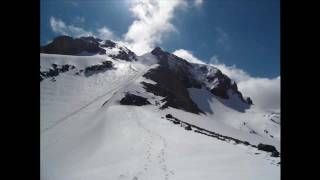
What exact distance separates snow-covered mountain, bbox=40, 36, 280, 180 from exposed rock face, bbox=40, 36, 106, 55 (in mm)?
381

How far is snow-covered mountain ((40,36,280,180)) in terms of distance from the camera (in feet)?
72.8

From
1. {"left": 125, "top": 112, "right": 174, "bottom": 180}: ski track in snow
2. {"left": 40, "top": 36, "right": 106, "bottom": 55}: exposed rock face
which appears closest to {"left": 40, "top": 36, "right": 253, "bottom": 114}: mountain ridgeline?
{"left": 40, "top": 36, "right": 106, "bottom": 55}: exposed rock face

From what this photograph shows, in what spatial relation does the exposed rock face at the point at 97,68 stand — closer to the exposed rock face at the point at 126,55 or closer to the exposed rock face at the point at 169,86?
the exposed rock face at the point at 169,86

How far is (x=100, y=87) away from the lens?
84.7m

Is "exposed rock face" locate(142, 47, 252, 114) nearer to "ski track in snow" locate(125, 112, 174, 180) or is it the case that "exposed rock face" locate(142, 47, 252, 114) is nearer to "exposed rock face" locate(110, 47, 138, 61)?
"exposed rock face" locate(110, 47, 138, 61)

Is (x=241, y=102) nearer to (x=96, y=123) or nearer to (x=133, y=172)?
(x=96, y=123)

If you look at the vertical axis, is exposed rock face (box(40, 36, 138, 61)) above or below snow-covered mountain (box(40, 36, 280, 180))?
above

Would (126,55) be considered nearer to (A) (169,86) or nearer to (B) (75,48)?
(B) (75,48)

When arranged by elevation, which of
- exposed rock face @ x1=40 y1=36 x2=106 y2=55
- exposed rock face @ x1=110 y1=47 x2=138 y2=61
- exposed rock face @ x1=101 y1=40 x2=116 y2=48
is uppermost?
exposed rock face @ x1=101 y1=40 x2=116 y2=48

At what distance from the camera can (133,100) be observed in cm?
6488

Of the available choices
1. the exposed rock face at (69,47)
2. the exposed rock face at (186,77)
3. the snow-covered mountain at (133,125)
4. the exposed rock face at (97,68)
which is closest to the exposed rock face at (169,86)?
the exposed rock face at (186,77)

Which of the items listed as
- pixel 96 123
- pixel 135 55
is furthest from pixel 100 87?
pixel 135 55
